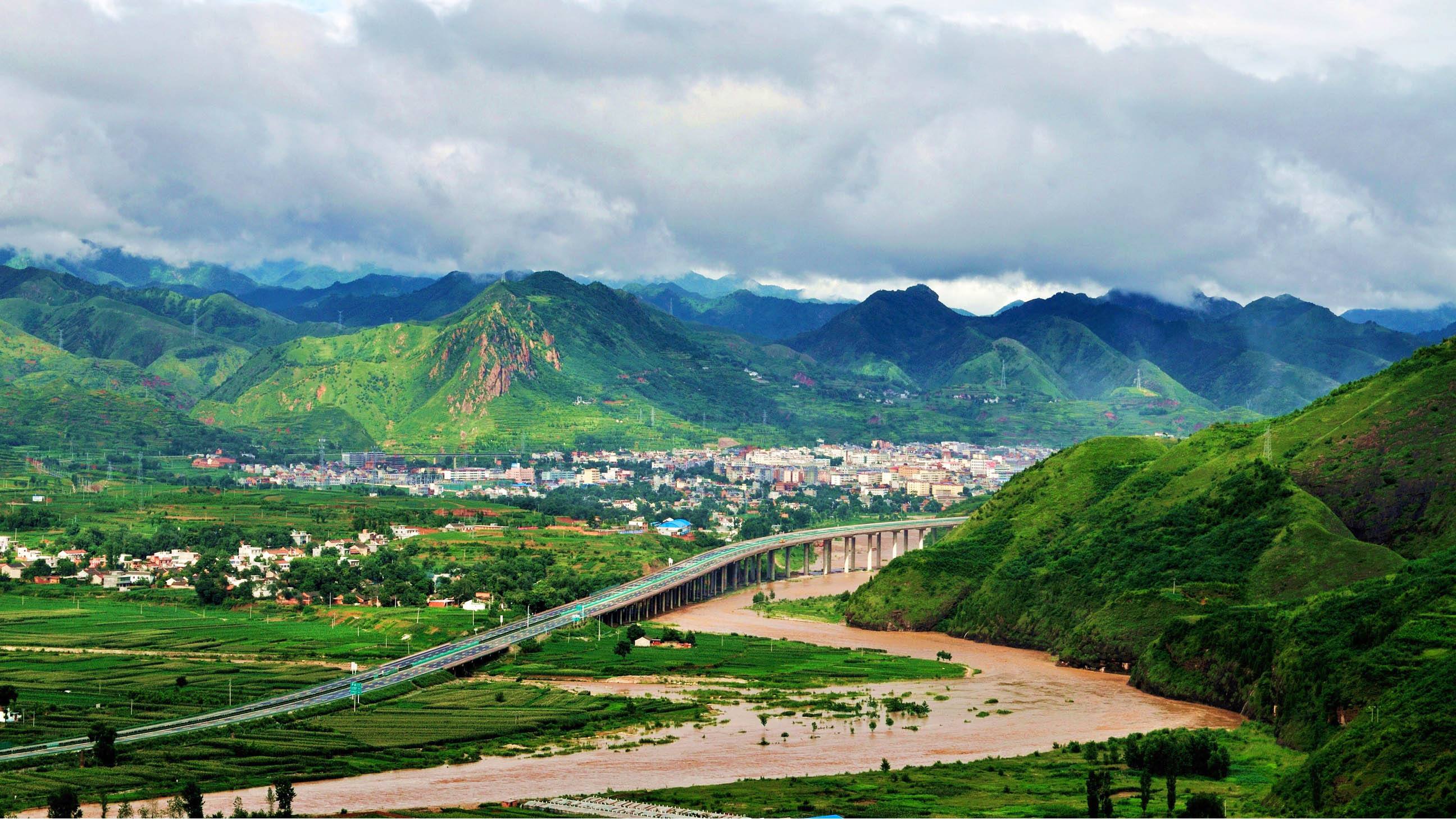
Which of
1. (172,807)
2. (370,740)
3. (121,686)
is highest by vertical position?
(121,686)

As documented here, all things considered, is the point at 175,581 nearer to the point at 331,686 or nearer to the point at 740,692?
the point at 331,686

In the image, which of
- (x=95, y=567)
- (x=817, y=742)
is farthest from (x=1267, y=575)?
(x=95, y=567)

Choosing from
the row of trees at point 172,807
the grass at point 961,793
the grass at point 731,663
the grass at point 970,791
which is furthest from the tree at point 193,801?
the grass at point 731,663

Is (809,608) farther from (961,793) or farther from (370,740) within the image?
(961,793)

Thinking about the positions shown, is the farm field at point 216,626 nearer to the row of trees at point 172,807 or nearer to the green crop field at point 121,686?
the green crop field at point 121,686

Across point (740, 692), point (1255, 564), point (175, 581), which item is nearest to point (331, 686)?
point (740, 692)
